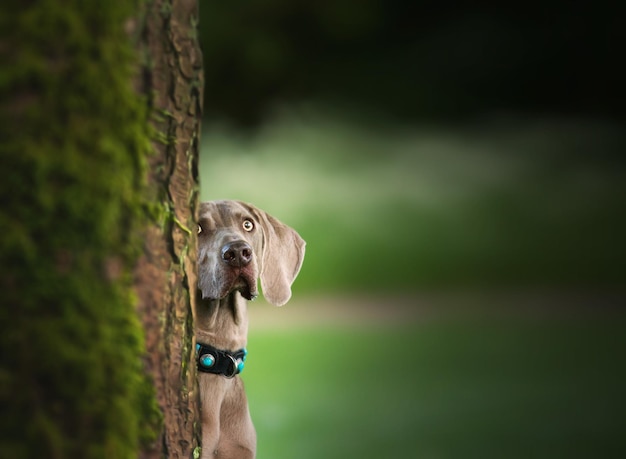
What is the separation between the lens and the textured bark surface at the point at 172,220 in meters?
1.37

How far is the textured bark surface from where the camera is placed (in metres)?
1.37

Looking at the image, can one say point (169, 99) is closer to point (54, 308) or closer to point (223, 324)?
point (54, 308)

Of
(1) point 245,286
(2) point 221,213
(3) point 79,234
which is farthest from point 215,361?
(3) point 79,234

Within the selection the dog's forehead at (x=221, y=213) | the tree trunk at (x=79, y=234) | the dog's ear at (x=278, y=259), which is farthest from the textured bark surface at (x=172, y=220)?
the dog's ear at (x=278, y=259)

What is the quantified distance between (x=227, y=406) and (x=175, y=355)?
637 millimetres

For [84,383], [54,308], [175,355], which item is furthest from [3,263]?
[175,355]

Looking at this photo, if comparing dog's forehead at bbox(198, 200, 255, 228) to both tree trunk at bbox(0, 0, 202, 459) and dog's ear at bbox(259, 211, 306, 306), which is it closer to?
dog's ear at bbox(259, 211, 306, 306)

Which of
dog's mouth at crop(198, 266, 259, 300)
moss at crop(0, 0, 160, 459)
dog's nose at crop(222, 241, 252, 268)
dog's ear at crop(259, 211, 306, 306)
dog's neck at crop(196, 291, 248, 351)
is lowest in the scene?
moss at crop(0, 0, 160, 459)

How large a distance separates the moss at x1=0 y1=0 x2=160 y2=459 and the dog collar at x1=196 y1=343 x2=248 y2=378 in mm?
689

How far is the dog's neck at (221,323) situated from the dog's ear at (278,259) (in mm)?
146

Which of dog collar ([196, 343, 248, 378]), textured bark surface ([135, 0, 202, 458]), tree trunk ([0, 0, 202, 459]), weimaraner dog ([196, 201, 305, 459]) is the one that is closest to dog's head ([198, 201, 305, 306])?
weimaraner dog ([196, 201, 305, 459])

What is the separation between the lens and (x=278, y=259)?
7.55ft

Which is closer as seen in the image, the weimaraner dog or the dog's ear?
the weimaraner dog

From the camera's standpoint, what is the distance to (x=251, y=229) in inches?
87.2
